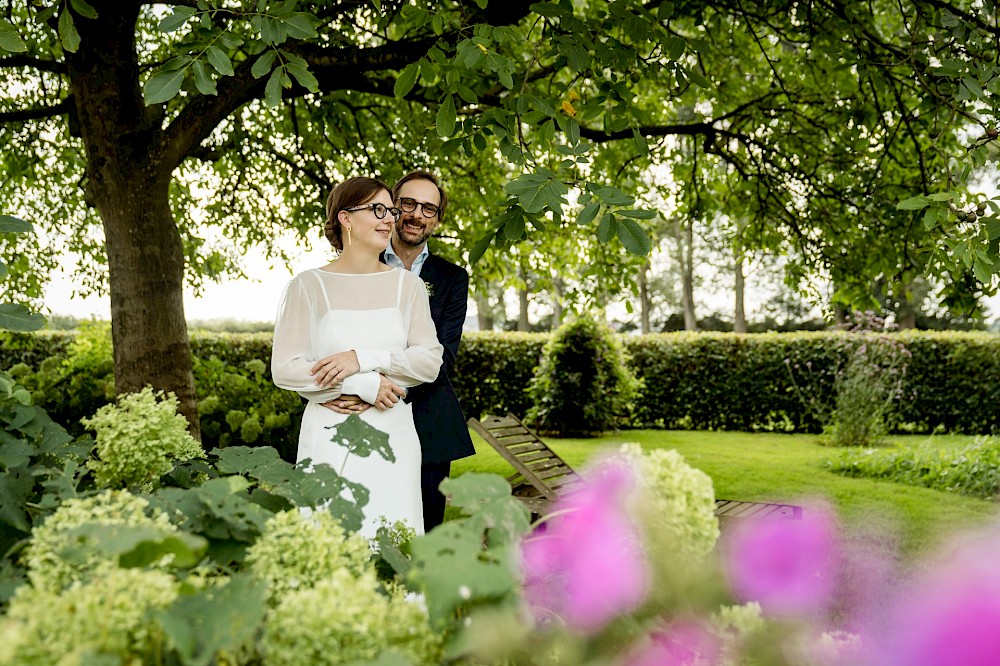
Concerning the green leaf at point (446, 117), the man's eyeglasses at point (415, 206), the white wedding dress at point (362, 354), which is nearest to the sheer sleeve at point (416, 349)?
the white wedding dress at point (362, 354)

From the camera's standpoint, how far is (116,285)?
4.74 meters

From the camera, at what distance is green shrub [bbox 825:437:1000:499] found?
25.5 feet

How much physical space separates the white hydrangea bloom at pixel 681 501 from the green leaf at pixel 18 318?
44.0 inches

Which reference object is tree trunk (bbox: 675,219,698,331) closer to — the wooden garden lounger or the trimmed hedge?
the trimmed hedge

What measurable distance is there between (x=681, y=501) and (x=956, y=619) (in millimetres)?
279

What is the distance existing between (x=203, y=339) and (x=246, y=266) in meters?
3.73

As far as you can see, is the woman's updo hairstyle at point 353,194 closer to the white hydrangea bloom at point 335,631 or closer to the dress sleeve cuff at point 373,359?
the dress sleeve cuff at point 373,359

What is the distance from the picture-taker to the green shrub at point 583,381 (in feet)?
39.7

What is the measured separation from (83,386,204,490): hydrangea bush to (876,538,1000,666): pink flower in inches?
42.8

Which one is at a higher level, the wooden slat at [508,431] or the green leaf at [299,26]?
the green leaf at [299,26]

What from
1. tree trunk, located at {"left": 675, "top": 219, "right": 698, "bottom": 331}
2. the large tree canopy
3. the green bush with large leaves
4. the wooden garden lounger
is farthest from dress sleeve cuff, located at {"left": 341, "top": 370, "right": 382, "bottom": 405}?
tree trunk, located at {"left": 675, "top": 219, "right": 698, "bottom": 331}

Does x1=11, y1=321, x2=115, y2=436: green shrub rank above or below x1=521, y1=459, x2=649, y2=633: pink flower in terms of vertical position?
below

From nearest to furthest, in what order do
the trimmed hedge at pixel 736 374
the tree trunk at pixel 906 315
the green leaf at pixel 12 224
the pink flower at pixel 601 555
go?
the pink flower at pixel 601 555 → the green leaf at pixel 12 224 → the trimmed hedge at pixel 736 374 → the tree trunk at pixel 906 315

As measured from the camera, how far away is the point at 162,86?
2.29m
